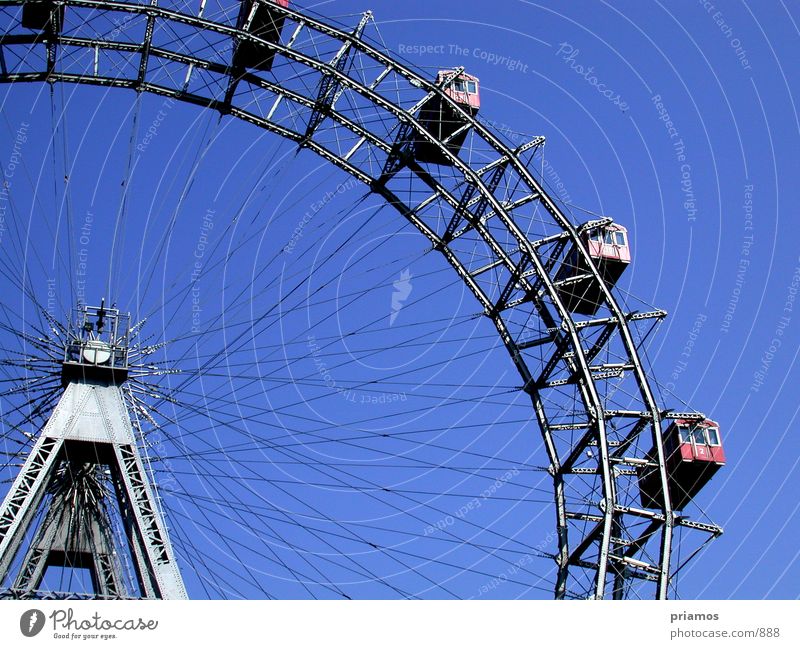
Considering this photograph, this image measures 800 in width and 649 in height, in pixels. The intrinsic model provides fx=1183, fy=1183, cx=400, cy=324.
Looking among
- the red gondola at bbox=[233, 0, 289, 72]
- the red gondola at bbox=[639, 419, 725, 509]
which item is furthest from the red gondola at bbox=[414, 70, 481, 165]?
the red gondola at bbox=[639, 419, 725, 509]

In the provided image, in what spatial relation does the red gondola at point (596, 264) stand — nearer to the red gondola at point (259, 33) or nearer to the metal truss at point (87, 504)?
the red gondola at point (259, 33)

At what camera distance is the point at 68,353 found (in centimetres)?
2766

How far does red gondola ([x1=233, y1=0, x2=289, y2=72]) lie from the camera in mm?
29891

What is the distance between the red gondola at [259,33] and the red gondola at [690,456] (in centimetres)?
1431

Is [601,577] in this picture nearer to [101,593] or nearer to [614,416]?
[614,416]

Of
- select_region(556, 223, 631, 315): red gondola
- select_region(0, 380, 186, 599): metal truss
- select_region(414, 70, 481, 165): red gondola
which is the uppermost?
select_region(414, 70, 481, 165): red gondola

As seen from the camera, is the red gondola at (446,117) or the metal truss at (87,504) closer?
the metal truss at (87,504)

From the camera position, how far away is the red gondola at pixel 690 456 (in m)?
31.5

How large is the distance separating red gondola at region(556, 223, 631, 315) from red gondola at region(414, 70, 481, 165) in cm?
446

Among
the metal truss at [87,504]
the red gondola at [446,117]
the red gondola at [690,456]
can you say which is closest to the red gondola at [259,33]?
the red gondola at [446,117]

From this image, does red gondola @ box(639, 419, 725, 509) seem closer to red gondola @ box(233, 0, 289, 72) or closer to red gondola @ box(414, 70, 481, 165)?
red gondola @ box(414, 70, 481, 165)

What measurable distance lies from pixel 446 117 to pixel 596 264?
5.80 m

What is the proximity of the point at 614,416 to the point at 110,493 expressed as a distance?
508 inches
